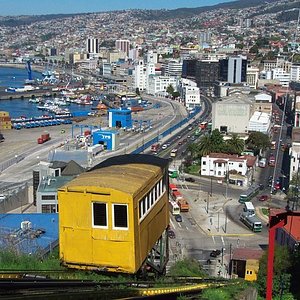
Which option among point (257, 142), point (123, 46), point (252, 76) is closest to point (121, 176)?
point (257, 142)

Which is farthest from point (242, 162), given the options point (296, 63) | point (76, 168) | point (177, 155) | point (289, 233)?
point (296, 63)

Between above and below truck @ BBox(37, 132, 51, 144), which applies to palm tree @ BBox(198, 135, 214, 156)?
above

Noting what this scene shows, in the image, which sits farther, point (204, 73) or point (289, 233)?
point (204, 73)

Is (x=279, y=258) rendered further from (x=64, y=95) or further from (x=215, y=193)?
(x=64, y=95)

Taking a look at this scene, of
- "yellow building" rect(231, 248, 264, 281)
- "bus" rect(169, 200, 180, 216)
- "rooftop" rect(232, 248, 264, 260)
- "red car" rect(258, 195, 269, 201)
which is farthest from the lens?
"red car" rect(258, 195, 269, 201)

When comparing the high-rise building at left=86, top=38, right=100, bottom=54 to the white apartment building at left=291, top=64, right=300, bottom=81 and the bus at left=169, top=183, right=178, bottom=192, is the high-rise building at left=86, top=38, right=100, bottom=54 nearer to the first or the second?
the white apartment building at left=291, top=64, right=300, bottom=81

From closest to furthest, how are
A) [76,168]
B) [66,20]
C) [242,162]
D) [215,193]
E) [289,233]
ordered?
[289,233] < [76,168] < [215,193] < [242,162] < [66,20]

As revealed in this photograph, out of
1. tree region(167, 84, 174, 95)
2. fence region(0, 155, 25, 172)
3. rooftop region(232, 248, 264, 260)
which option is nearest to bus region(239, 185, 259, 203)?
rooftop region(232, 248, 264, 260)
